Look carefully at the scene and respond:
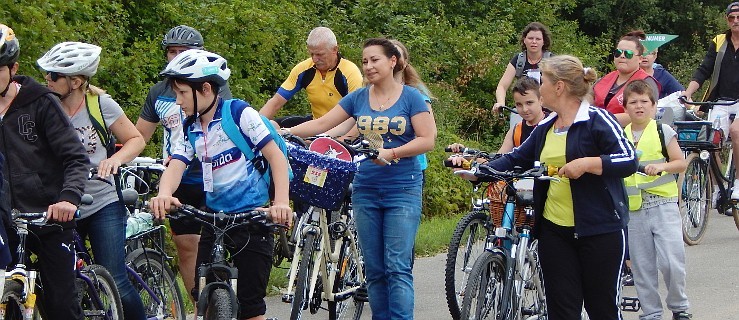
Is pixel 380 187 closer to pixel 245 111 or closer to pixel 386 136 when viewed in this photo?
pixel 386 136

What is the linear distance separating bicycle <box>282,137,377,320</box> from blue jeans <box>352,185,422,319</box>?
219 mm

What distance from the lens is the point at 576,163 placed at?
19.7 feet

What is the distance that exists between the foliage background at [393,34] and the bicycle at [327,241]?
3.13 meters

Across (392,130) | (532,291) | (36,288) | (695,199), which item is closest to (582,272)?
(532,291)

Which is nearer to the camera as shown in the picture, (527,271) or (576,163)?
(576,163)

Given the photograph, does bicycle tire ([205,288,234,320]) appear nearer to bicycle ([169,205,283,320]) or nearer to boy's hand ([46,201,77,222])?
bicycle ([169,205,283,320])

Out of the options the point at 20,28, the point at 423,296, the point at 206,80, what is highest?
the point at 20,28

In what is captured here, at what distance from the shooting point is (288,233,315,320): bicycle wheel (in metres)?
7.53

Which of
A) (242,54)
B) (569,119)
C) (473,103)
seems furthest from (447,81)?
(569,119)

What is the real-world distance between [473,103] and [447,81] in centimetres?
51

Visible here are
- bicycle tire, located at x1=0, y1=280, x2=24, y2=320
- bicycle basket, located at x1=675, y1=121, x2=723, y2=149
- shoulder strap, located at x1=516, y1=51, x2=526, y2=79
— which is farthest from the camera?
bicycle basket, located at x1=675, y1=121, x2=723, y2=149

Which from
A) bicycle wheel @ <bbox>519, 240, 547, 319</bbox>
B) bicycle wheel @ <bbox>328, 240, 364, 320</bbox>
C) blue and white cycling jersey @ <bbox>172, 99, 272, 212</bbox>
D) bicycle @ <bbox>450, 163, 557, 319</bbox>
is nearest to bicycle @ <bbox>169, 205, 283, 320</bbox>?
blue and white cycling jersey @ <bbox>172, 99, 272, 212</bbox>

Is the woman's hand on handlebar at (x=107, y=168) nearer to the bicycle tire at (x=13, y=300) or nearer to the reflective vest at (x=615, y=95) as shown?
the bicycle tire at (x=13, y=300)

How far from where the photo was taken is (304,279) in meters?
7.57
